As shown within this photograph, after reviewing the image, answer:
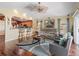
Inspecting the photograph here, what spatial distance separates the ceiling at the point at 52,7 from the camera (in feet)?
6.47

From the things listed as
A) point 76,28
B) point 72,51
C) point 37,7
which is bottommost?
point 72,51

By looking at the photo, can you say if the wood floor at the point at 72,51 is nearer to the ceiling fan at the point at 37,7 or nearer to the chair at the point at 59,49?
the chair at the point at 59,49

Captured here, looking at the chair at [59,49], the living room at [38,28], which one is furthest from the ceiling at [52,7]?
the chair at [59,49]

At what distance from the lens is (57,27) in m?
1.98

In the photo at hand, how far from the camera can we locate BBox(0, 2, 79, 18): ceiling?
197 centimetres

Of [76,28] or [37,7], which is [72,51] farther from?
[37,7]

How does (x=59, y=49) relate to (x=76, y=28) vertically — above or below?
below

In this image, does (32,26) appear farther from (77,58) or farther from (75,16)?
(77,58)

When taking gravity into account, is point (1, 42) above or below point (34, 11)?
below

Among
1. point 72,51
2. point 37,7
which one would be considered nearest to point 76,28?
point 72,51

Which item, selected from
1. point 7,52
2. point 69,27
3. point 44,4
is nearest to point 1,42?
point 7,52

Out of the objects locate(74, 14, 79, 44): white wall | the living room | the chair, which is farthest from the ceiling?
the chair

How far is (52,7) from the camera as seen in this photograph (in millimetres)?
1987

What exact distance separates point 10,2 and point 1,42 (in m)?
0.63
